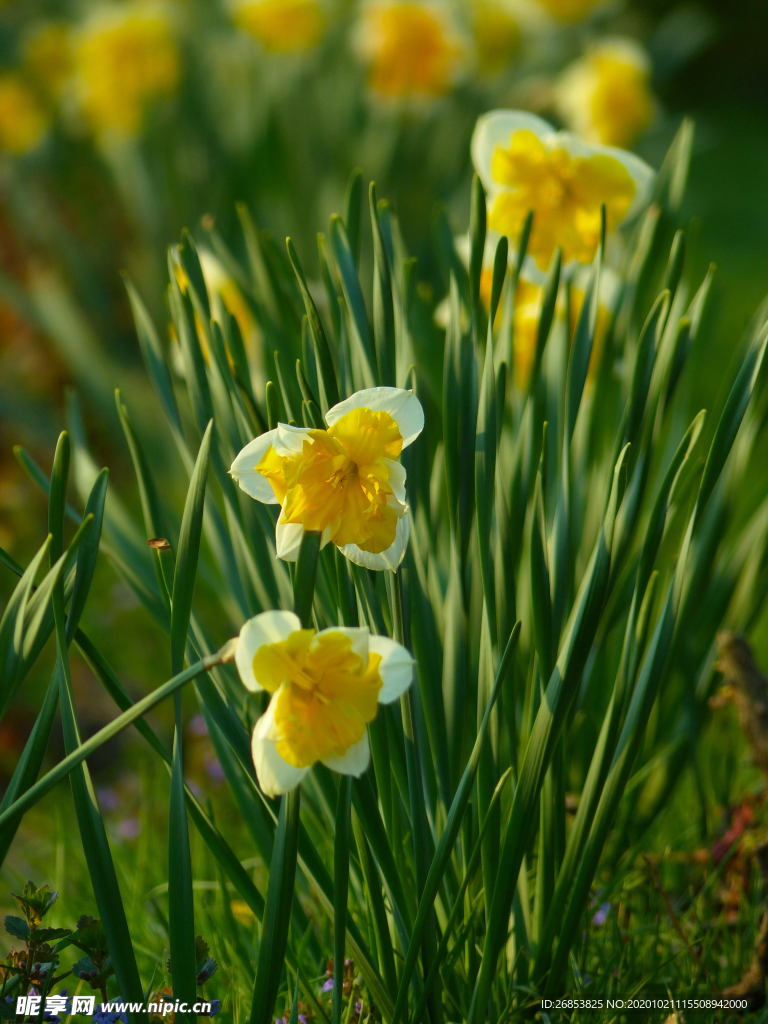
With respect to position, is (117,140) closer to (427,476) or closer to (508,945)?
(427,476)

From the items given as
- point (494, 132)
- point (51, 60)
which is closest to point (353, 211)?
point (494, 132)

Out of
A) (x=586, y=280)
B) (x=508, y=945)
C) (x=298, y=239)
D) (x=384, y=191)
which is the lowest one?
(x=508, y=945)

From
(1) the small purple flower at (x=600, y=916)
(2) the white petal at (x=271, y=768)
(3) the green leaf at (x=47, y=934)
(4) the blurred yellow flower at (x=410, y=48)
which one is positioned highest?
(4) the blurred yellow flower at (x=410, y=48)

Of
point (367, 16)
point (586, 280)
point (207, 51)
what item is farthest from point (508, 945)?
point (207, 51)

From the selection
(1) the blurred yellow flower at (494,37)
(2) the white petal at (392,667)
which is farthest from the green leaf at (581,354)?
(1) the blurred yellow flower at (494,37)

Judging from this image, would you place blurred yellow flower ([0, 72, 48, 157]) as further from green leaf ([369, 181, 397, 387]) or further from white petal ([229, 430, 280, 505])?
white petal ([229, 430, 280, 505])

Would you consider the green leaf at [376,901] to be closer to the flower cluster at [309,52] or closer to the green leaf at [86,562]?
the green leaf at [86,562]

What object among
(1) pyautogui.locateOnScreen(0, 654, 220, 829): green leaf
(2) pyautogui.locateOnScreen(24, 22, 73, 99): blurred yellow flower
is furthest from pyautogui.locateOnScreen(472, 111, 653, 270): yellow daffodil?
(2) pyautogui.locateOnScreen(24, 22, 73, 99): blurred yellow flower
